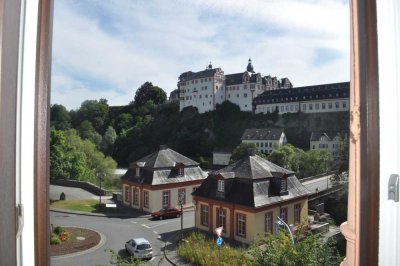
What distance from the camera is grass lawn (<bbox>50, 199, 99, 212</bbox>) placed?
5.05ft

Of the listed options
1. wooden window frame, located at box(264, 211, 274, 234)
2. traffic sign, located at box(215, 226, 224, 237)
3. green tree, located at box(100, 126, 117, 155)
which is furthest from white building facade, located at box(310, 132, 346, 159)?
green tree, located at box(100, 126, 117, 155)

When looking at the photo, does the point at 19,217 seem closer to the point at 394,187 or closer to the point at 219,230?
the point at 394,187

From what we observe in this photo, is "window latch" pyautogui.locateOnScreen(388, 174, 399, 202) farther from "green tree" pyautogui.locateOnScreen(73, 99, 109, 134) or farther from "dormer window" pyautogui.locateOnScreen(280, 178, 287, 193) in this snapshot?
"green tree" pyautogui.locateOnScreen(73, 99, 109, 134)

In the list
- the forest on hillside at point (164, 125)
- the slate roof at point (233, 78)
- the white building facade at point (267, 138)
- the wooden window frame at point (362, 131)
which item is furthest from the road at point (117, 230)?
the wooden window frame at point (362, 131)

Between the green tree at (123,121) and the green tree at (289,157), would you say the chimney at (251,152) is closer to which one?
the green tree at (289,157)

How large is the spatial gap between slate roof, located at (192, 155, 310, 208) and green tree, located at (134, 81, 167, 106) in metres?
0.50

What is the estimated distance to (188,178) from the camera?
1776 millimetres

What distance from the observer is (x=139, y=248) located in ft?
5.07

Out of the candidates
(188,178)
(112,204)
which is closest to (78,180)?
(112,204)

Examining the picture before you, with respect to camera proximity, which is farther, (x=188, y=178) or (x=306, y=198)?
(x=188, y=178)

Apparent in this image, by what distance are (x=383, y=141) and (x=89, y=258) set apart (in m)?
1.40

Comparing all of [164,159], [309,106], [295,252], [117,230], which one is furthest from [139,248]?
[309,106]

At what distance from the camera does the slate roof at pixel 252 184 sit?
160 cm

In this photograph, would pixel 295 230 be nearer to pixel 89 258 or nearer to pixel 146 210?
pixel 146 210
